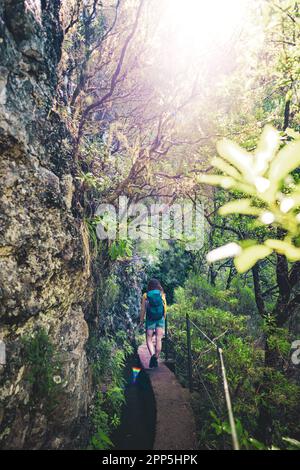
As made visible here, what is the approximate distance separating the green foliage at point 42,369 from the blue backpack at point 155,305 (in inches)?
111

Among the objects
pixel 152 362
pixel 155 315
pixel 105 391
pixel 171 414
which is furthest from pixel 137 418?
pixel 155 315

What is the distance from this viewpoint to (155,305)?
642 cm

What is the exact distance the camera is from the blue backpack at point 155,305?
21.0ft

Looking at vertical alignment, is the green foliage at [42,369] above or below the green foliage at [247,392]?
above

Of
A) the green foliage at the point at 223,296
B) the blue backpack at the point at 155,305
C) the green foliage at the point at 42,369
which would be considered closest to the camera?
the green foliage at the point at 42,369

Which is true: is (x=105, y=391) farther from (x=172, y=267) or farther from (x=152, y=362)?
(x=172, y=267)

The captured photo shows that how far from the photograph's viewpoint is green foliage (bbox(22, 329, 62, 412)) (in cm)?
355

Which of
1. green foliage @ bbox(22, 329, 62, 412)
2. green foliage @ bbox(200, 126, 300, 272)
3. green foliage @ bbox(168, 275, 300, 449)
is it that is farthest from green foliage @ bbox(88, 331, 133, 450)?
green foliage @ bbox(200, 126, 300, 272)

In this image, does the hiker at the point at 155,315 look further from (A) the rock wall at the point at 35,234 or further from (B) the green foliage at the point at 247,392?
(A) the rock wall at the point at 35,234

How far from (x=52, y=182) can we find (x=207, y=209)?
598 centimetres

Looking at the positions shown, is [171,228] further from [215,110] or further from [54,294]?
[54,294]

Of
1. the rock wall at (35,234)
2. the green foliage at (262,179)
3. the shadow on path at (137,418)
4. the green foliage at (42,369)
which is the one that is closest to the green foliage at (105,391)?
the shadow on path at (137,418)

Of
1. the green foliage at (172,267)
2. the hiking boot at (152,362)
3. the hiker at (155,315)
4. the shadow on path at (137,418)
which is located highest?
the green foliage at (172,267)

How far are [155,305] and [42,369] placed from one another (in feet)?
10.3
